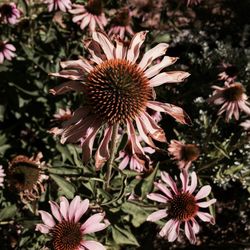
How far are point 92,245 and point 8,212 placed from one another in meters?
0.62

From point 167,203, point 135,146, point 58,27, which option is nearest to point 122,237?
point 167,203

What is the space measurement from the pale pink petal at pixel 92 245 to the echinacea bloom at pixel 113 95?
0.37 meters

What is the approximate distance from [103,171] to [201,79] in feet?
5.01

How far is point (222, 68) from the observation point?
2953 millimetres

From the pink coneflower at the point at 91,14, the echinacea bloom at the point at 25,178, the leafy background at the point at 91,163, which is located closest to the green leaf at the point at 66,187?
the leafy background at the point at 91,163

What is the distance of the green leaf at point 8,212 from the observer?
212 cm

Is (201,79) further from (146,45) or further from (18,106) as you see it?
Result: (18,106)

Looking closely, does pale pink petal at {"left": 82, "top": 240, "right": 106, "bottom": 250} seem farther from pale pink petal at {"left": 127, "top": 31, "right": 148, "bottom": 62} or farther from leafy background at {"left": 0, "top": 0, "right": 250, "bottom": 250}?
pale pink petal at {"left": 127, "top": 31, "right": 148, "bottom": 62}

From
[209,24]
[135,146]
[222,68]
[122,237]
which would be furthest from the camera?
[209,24]

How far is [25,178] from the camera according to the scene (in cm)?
207

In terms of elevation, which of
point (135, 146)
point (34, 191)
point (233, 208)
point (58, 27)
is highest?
point (58, 27)

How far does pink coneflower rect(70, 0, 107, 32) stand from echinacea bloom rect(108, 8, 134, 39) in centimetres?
16

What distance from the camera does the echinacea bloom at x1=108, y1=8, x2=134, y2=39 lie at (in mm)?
2846

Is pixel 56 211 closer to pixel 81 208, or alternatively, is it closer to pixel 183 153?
pixel 81 208
